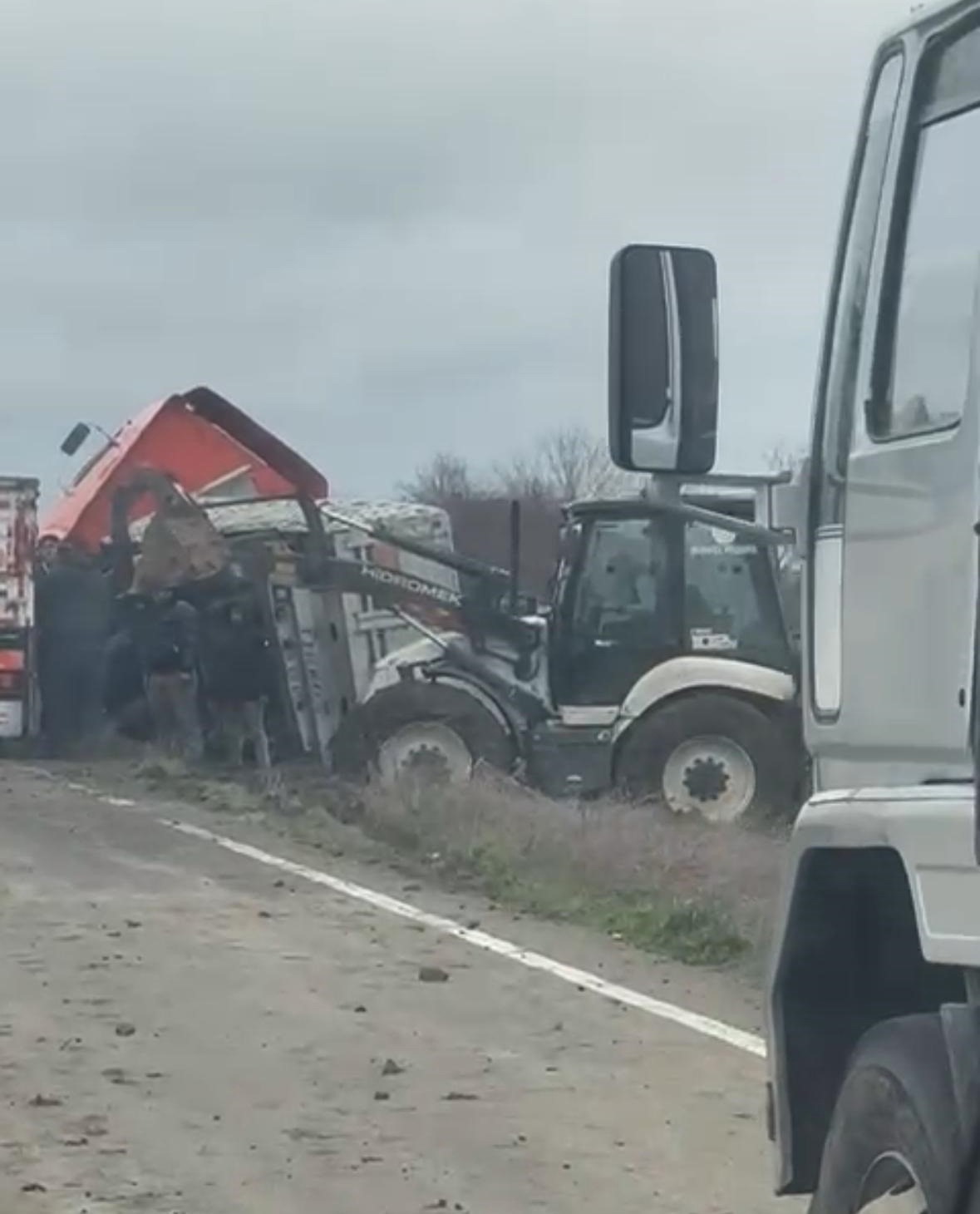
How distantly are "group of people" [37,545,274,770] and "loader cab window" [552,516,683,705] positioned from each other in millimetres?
3600

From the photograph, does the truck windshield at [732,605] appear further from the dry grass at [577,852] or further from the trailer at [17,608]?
the trailer at [17,608]

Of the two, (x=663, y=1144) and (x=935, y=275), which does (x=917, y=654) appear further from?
(x=663, y=1144)

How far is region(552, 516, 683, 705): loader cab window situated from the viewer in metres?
17.6

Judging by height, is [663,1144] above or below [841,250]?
below

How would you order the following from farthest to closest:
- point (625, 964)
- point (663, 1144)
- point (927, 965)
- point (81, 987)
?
point (625, 964) → point (81, 987) → point (663, 1144) → point (927, 965)

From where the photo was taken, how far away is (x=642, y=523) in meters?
17.5

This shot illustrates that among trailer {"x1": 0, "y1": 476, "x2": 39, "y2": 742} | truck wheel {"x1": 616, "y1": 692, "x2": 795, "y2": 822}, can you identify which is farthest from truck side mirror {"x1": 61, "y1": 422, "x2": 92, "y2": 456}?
truck wheel {"x1": 616, "y1": 692, "x2": 795, "y2": 822}

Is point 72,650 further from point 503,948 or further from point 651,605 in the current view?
point 503,948

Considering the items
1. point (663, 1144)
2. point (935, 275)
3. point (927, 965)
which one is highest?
point (935, 275)

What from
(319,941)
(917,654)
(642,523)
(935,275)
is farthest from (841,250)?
(642,523)

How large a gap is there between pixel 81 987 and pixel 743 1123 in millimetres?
3600

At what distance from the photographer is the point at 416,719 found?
60.3 feet

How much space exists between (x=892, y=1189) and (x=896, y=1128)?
0.10m

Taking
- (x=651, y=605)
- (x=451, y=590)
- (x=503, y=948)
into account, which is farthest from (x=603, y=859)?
(x=451, y=590)
